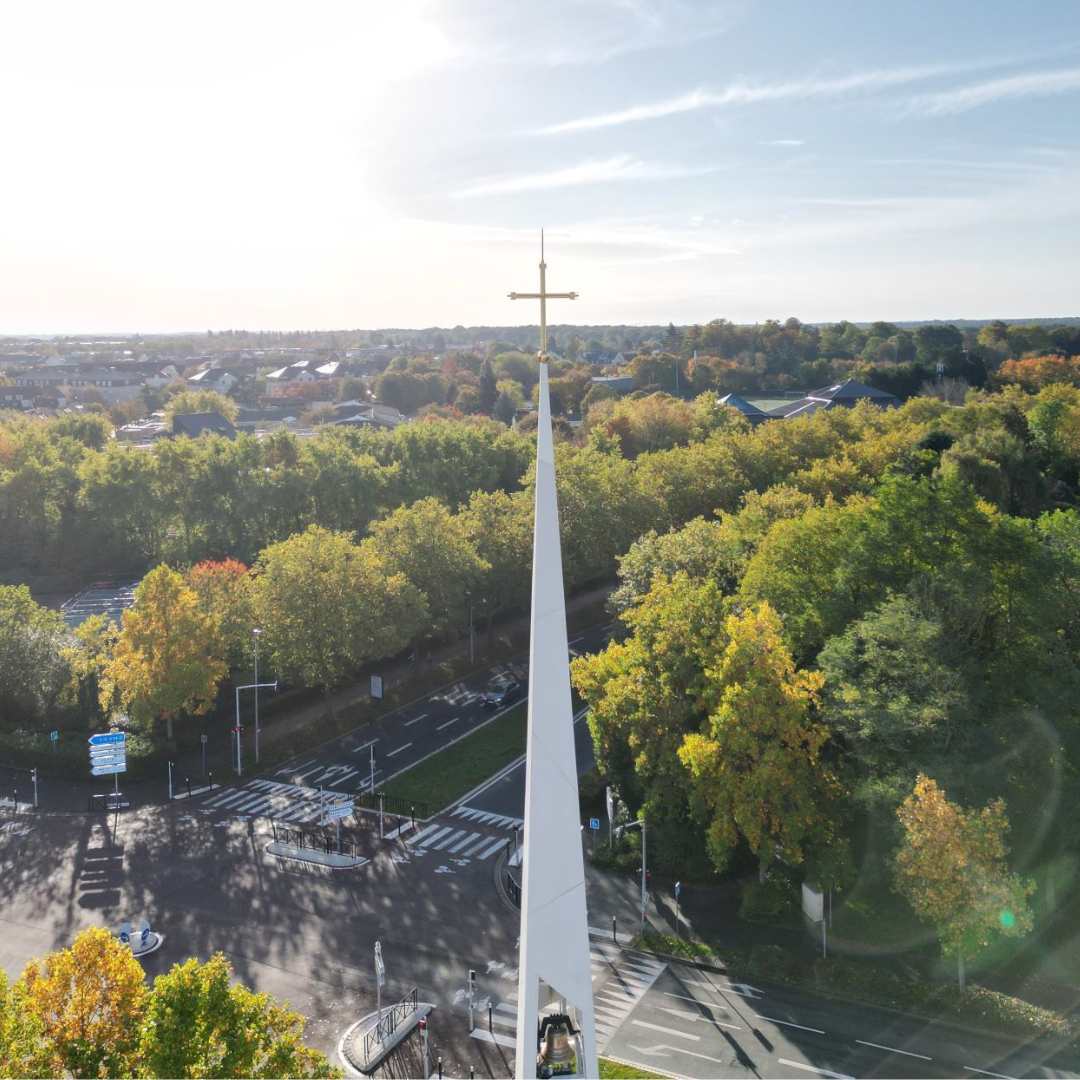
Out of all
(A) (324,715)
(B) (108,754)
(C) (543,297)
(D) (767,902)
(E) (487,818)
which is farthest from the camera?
(A) (324,715)

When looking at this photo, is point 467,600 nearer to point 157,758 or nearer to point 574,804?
point 157,758

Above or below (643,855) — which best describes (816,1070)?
below

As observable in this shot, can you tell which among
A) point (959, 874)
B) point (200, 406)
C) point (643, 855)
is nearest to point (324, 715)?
point (643, 855)

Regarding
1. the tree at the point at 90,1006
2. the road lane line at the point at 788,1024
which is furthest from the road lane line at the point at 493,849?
the tree at the point at 90,1006

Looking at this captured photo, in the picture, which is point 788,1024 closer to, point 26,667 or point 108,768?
point 108,768

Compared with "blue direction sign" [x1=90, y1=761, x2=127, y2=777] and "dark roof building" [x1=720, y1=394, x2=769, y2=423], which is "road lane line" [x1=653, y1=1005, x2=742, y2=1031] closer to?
"blue direction sign" [x1=90, y1=761, x2=127, y2=777]

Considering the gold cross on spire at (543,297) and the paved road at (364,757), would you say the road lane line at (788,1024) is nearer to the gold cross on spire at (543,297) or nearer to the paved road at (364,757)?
the paved road at (364,757)

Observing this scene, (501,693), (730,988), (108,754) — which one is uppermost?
(108,754)
